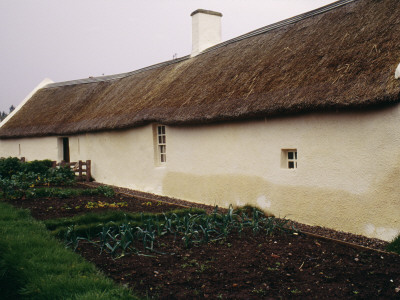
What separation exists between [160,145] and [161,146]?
0.08 meters

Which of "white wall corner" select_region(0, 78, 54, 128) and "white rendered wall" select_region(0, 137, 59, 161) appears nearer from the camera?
"white rendered wall" select_region(0, 137, 59, 161)

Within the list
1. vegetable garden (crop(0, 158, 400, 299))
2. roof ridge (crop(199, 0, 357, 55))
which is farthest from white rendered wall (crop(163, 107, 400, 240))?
roof ridge (crop(199, 0, 357, 55))

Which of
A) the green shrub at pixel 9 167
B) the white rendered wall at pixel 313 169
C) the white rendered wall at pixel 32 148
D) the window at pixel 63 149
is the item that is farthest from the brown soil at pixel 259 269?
the white rendered wall at pixel 32 148

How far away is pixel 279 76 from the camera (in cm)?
862

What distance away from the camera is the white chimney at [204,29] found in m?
15.2

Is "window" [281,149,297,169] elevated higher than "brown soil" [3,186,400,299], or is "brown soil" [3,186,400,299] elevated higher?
"window" [281,149,297,169]

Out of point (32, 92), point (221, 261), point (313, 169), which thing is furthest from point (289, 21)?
point (32, 92)

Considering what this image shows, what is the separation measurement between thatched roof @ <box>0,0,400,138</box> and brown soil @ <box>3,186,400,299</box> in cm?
263

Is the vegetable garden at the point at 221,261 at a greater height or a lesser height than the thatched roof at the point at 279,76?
lesser

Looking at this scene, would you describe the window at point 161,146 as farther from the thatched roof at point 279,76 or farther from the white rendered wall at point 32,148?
the white rendered wall at point 32,148

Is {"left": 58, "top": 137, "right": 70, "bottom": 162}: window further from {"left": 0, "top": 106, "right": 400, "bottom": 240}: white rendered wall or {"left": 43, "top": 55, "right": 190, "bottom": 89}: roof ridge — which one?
{"left": 0, "top": 106, "right": 400, "bottom": 240}: white rendered wall

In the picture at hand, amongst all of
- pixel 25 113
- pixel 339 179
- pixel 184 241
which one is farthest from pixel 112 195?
pixel 25 113

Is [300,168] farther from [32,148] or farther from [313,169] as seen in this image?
[32,148]

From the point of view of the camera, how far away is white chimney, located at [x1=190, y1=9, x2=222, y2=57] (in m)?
15.2
